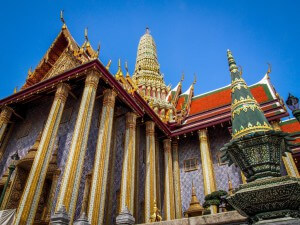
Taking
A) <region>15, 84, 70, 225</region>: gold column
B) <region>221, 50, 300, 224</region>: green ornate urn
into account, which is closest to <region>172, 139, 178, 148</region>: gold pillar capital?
<region>15, 84, 70, 225</region>: gold column

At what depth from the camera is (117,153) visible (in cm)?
986

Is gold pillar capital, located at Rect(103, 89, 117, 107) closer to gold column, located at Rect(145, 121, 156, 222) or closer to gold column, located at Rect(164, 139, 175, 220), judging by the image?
gold column, located at Rect(145, 121, 156, 222)

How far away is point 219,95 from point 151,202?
8734 millimetres

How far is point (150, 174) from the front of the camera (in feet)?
33.2

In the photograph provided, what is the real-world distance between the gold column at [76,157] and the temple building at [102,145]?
0.08 feet

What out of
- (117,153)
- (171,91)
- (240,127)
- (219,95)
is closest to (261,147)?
(240,127)

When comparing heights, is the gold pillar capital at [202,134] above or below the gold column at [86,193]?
above

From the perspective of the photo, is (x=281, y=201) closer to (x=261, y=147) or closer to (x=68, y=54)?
(x=261, y=147)

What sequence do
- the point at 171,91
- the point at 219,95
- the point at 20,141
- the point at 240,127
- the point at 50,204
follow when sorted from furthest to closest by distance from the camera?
the point at 171,91 → the point at 219,95 → the point at 20,141 → the point at 50,204 → the point at 240,127

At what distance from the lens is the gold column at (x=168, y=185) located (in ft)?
34.7

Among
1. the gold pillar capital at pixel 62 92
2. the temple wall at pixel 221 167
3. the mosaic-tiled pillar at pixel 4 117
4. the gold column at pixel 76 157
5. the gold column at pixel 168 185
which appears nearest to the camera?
the gold column at pixel 76 157

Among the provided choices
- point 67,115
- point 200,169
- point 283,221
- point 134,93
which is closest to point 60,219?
point 283,221

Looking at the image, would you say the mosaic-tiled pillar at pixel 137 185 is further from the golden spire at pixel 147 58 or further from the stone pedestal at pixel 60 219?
the golden spire at pixel 147 58

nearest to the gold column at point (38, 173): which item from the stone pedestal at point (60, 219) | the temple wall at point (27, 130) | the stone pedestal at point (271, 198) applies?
the stone pedestal at point (60, 219)
